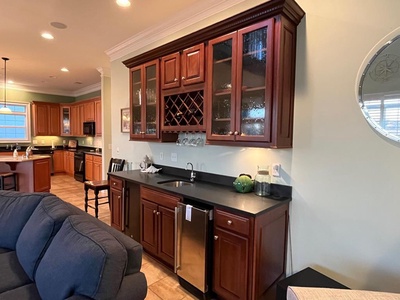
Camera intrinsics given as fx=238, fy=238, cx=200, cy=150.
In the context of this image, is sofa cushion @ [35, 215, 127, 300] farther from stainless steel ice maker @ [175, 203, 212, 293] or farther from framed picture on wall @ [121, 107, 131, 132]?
framed picture on wall @ [121, 107, 131, 132]

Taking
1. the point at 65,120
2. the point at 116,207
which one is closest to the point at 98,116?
the point at 65,120

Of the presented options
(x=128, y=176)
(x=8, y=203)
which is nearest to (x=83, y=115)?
(x=128, y=176)

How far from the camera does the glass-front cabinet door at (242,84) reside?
1945mm

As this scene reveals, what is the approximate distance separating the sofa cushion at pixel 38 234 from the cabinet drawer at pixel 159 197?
2.95ft

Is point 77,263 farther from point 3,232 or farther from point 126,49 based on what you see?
point 126,49

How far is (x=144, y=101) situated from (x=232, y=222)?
6.74 feet

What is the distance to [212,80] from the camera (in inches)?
91.5

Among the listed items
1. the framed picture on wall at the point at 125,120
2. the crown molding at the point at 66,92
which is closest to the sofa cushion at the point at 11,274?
the framed picture on wall at the point at 125,120

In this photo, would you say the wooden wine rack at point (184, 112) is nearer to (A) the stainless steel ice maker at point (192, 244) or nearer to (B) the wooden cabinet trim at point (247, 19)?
(B) the wooden cabinet trim at point (247, 19)

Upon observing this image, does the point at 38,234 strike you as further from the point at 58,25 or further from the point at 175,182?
the point at 58,25

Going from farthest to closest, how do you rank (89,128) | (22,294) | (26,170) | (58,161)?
(58,161) < (89,128) < (26,170) < (22,294)

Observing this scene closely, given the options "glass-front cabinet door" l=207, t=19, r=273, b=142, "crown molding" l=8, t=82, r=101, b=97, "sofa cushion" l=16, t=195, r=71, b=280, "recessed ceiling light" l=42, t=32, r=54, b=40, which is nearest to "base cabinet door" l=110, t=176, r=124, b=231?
"sofa cushion" l=16, t=195, r=71, b=280

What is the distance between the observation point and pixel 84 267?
116 cm

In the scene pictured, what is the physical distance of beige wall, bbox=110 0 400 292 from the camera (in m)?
1.65
